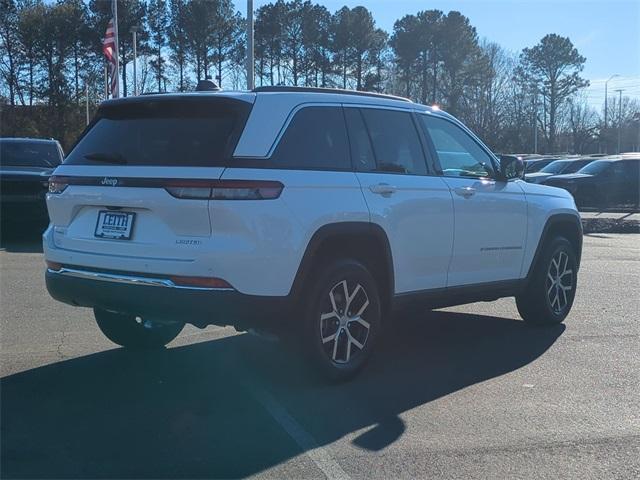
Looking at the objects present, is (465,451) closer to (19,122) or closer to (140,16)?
(140,16)

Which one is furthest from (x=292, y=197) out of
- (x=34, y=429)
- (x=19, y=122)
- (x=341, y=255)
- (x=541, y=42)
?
(x=541, y=42)

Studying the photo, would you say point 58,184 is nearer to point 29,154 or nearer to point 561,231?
point 561,231

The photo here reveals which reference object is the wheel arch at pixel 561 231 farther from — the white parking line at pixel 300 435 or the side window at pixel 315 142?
the white parking line at pixel 300 435

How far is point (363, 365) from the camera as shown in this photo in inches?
232

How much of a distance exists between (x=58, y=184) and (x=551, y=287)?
480cm

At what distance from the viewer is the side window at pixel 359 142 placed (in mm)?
5786

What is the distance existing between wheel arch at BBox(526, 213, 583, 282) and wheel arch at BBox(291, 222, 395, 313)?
218 cm

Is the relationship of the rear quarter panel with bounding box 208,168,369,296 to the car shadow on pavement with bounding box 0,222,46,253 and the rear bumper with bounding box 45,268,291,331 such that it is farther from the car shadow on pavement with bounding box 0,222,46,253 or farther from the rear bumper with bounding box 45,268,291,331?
the car shadow on pavement with bounding box 0,222,46,253

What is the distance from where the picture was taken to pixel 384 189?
5785 millimetres

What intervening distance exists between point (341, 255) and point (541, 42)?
2647 inches

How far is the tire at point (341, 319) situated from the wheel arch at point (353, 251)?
0.30 feet

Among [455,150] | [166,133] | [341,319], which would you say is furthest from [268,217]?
[455,150]

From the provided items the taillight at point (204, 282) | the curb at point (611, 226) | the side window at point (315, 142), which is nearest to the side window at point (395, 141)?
the side window at point (315, 142)

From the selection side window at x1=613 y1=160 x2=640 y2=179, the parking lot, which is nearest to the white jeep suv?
the parking lot
